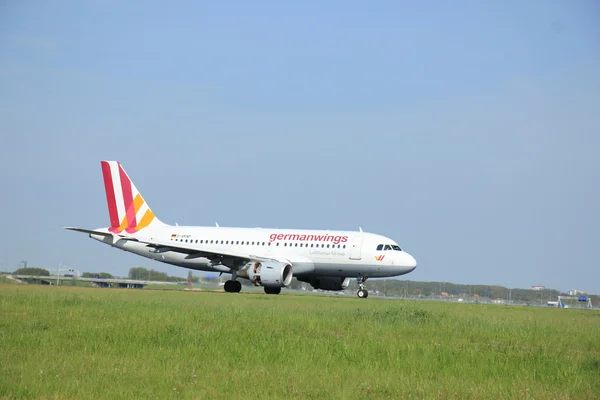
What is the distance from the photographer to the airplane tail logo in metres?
48.7

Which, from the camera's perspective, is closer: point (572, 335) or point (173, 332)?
point (173, 332)

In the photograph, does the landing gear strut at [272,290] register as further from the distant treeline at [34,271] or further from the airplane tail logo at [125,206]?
the distant treeline at [34,271]

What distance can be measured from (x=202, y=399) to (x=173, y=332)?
6005 millimetres

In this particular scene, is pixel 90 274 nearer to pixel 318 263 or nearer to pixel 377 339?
pixel 318 263

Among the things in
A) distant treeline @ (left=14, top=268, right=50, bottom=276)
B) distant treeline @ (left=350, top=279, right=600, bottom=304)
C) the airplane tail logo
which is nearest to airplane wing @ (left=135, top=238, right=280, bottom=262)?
the airplane tail logo

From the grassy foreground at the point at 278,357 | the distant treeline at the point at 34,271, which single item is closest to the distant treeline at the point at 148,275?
the distant treeline at the point at 34,271

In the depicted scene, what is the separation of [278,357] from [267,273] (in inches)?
1063

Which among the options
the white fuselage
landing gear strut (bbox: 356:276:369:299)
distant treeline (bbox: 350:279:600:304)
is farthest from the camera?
distant treeline (bbox: 350:279:600:304)

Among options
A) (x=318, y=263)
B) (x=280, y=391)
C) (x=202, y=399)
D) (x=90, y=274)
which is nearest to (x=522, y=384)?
(x=280, y=391)

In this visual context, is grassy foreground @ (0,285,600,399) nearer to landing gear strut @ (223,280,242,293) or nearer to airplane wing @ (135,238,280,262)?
airplane wing @ (135,238,280,262)

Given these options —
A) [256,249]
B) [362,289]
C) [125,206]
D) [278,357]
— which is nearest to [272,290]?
[256,249]

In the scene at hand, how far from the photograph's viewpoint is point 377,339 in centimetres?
1603

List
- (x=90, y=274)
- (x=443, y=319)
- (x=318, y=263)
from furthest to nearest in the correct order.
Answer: (x=90, y=274) < (x=318, y=263) < (x=443, y=319)

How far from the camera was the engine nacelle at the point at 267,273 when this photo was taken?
40281 mm
